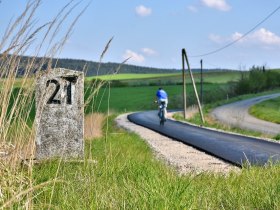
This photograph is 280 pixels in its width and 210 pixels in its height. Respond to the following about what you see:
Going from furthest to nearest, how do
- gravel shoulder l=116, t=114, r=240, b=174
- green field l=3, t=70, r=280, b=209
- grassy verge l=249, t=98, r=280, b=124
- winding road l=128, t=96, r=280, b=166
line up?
grassy verge l=249, t=98, r=280, b=124 → winding road l=128, t=96, r=280, b=166 → gravel shoulder l=116, t=114, r=240, b=174 → green field l=3, t=70, r=280, b=209

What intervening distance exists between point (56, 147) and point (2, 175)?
192 inches

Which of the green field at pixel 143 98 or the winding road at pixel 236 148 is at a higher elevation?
the winding road at pixel 236 148

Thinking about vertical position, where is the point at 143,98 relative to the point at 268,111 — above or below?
below

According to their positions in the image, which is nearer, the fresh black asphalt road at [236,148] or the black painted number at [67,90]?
the black painted number at [67,90]

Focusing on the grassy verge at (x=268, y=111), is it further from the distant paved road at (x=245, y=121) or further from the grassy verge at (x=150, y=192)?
the grassy verge at (x=150, y=192)

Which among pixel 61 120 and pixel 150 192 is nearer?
pixel 150 192

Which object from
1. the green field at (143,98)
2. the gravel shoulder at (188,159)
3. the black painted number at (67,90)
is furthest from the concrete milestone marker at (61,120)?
the green field at (143,98)

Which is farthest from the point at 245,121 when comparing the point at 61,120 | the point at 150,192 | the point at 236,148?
the point at 150,192

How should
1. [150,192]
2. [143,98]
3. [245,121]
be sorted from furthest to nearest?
[143,98]
[245,121]
[150,192]

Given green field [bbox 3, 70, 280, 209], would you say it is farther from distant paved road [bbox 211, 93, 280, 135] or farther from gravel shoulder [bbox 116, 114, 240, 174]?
distant paved road [bbox 211, 93, 280, 135]

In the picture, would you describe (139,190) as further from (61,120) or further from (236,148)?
(236,148)

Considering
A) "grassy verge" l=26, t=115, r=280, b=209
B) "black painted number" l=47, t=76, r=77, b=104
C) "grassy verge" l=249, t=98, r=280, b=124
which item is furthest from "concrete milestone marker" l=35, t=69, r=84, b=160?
"grassy verge" l=249, t=98, r=280, b=124

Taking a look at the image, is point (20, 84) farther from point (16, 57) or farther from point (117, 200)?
point (117, 200)

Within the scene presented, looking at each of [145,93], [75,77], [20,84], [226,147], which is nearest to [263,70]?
[145,93]
